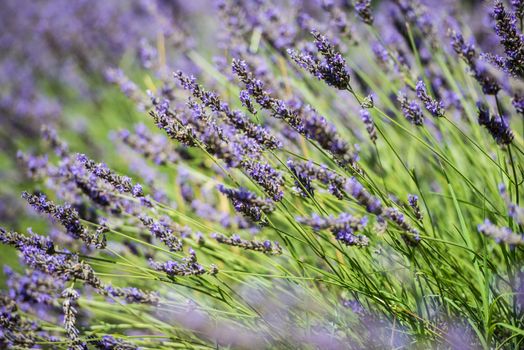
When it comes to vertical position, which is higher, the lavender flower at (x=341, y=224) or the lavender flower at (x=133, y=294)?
the lavender flower at (x=341, y=224)

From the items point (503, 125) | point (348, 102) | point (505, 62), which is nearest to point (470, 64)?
point (505, 62)

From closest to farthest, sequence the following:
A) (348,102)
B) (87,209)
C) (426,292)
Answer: (426,292)
(87,209)
(348,102)

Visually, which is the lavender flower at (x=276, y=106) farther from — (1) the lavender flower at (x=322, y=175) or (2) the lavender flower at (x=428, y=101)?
(2) the lavender flower at (x=428, y=101)

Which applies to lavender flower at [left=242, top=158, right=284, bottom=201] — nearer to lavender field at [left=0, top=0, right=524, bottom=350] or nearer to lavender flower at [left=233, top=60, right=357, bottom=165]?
lavender field at [left=0, top=0, right=524, bottom=350]

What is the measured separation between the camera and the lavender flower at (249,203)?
44.2 inches

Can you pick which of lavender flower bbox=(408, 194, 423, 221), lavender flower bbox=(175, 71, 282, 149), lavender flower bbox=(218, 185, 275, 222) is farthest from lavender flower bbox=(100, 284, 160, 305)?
lavender flower bbox=(408, 194, 423, 221)

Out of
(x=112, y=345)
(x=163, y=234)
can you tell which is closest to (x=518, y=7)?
(x=163, y=234)

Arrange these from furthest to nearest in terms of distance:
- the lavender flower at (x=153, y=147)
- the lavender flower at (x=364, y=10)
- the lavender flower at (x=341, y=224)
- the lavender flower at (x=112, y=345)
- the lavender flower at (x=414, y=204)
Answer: the lavender flower at (x=153, y=147) < the lavender flower at (x=364, y=10) < the lavender flower at (x=112, y=345) < the lavender flower at (x=414, y=204) < the lavender flower at (x=341, y=224)

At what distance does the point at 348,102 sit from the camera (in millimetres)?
2404

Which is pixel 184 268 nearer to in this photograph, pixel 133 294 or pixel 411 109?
pixel 133 294

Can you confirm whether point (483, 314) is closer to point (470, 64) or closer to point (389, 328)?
point (389, 328)

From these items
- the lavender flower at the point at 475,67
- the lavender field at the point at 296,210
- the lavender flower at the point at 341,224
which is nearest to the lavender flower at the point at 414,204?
the lavender field at the point at 296,210

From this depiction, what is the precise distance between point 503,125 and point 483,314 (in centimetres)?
48

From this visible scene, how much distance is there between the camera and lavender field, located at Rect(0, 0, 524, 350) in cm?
120
